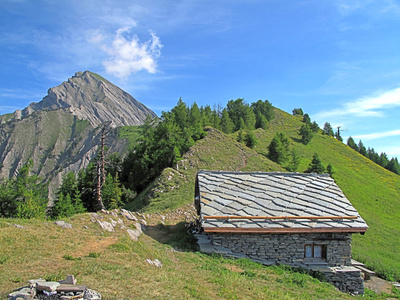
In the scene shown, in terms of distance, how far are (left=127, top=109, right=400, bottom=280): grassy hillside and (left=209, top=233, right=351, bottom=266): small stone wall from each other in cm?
590

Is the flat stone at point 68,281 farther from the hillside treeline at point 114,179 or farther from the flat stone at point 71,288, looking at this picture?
the hillside treeline at point 114,179

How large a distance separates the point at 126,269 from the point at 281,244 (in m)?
7.68

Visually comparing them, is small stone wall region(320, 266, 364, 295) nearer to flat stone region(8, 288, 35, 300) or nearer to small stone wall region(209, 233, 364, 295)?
small stone wall region(209, 233, 364, 295)

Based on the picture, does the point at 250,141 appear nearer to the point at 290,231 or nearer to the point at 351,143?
the point at 290,231

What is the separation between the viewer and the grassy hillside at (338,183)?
2343cm

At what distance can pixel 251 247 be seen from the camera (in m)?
12.5

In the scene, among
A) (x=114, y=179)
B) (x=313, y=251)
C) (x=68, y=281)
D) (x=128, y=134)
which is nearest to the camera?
(x=68, y=281)

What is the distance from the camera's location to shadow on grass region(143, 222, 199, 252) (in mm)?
13391

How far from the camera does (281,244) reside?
41.0 feet

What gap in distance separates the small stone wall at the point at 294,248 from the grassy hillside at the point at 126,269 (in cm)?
86

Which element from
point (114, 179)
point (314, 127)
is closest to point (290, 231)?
point (114, 179)

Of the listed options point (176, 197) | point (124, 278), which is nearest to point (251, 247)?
point (124, 278)

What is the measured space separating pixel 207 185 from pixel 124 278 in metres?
8.45

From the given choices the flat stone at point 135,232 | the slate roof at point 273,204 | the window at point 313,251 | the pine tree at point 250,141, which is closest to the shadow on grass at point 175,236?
the flat stone at point 135,232
